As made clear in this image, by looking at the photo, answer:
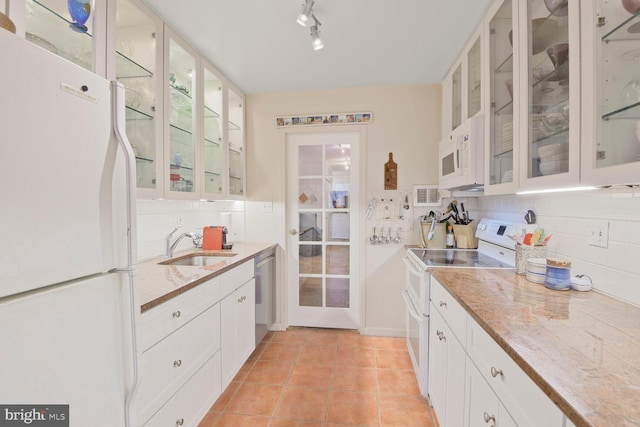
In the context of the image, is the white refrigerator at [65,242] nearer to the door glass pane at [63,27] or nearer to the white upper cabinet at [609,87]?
the door glass pane at [63,27]

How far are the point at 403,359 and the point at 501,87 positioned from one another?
212 centimetres

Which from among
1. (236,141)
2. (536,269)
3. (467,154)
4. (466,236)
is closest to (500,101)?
(467,154)

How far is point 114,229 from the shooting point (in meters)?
0.79

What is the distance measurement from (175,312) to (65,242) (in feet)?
2.47

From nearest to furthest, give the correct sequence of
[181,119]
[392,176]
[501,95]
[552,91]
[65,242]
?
[65,242] < [552,91] < [501,95] < [181,119] < [392,176]

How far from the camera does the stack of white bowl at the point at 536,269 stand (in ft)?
4.21

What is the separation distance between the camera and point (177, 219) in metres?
2.24

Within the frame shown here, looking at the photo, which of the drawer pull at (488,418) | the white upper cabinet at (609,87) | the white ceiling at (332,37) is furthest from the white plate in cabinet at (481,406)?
the white ceiling at (332,37)

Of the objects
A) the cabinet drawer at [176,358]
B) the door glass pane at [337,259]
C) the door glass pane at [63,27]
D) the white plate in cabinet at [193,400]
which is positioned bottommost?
the white plate in cabinet at [193,400]

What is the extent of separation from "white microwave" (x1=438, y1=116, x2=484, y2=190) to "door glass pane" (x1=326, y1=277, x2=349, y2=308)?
1.41m

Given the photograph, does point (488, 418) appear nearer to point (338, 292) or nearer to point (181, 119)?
point (338, 292)

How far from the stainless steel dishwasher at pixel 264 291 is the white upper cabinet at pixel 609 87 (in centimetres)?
214

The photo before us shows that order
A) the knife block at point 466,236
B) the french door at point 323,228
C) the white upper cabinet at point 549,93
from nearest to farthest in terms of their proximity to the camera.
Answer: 1. the white upper cabinet at point 549,93
2. the knife block at point 466,236
3. the french door at point 323,228

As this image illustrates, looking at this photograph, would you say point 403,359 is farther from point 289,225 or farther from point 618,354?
point 618,354
